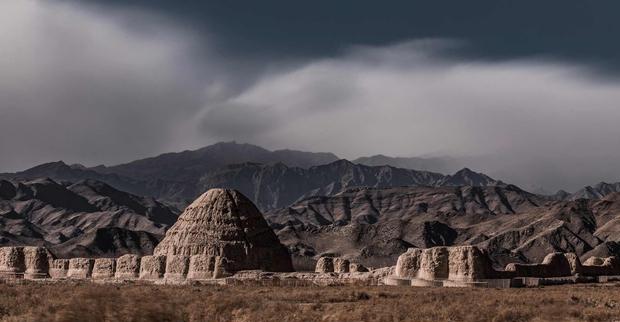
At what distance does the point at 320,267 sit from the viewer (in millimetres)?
60719

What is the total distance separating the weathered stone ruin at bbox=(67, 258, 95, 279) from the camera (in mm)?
59719

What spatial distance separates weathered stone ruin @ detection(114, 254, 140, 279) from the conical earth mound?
2377 millimetres

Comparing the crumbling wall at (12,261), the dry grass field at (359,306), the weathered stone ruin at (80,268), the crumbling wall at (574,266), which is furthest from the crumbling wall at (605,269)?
the crumbling wall at (12,261)

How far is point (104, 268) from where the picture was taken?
59.3m

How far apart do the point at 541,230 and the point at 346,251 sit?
134 ft

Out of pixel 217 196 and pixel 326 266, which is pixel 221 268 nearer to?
pixel 217 196

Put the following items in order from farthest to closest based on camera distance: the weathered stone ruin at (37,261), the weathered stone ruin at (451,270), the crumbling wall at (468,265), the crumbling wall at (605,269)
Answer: the crumbling wall at (605,269)
the weathered stone ruin at (37,261)
the crumbling wall at (468,265)
the weathered stone ruin at (451,270)

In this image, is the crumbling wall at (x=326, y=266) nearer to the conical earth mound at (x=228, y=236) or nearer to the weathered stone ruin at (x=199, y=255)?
the weathered stone ruin at (x=199, y=255)

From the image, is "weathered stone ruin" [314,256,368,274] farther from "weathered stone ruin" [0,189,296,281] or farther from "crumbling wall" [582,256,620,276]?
"crumbling wall" [582,256,620,276]

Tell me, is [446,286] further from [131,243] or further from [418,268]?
[131,243]

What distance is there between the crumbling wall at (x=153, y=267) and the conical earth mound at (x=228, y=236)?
6.30ft

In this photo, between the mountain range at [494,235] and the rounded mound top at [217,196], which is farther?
the mountain range at [494,235]

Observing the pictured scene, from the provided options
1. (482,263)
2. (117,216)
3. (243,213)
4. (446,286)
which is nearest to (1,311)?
(446,286)

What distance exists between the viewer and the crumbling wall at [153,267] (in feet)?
181
